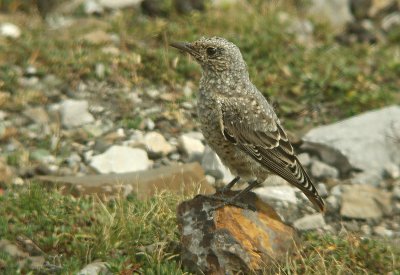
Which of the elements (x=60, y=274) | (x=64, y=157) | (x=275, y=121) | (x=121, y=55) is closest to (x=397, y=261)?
(x=275, y=121)

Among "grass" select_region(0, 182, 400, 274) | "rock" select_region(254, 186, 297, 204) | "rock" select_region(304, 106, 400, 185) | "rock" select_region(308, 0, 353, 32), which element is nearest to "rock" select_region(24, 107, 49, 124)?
"grass" select_region(0, 182, 400, 274)

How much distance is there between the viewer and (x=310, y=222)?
833cm

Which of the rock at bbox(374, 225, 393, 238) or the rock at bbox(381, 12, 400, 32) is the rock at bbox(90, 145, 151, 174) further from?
the rock at bbox(381, 12, 400, 32)

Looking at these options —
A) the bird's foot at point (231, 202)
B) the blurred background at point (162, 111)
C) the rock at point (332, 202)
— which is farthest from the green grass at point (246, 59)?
the bird's foot at point (231, 202)

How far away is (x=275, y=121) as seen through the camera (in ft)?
24.6

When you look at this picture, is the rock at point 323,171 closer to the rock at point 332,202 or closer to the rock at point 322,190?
the rock at point 322,190

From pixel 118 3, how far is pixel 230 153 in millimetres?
7214

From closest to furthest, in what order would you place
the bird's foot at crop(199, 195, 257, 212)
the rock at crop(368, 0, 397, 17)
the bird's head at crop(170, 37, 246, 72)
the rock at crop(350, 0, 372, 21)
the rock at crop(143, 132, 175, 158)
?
the bird's foot at crop(199, 195, 257, 212) → the bird's head at crop(170, 37, 246, 72) → the rock at crop(143, 132, 175, 158) → the rock at crop(350, 0, 372, 21) → the rock at crop(368, 0, 397, 17)

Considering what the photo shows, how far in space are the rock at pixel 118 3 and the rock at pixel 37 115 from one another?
12.9 ft

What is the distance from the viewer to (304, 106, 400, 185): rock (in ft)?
32.0

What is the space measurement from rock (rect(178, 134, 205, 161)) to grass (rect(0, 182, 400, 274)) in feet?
6.05

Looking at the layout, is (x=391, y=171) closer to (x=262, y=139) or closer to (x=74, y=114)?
(x=262, y=139)

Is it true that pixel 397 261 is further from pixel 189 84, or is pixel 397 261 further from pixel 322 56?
pixel 322 56

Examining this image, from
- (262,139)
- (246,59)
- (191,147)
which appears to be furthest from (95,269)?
(246,59)
